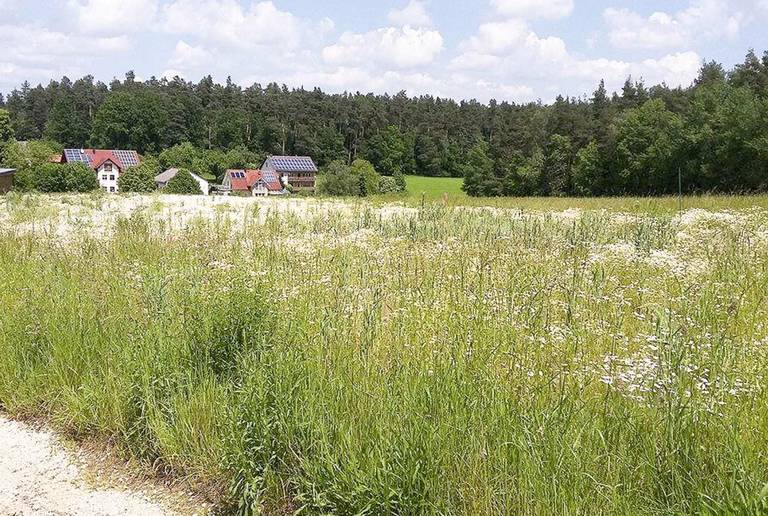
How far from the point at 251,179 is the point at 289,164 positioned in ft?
34.3

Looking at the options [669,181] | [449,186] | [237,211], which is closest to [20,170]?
[449,186]

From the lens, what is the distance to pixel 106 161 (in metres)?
114

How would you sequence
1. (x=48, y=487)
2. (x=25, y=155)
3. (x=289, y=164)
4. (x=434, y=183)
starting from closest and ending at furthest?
(x=48, y=487) < (x=25, y=155) < (x=434, y=183) < (x=289, y=164)

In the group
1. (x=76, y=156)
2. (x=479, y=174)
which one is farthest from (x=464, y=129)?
(x=76, y=156)

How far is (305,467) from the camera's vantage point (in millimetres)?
3326

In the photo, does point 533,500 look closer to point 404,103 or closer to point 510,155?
point 510,155

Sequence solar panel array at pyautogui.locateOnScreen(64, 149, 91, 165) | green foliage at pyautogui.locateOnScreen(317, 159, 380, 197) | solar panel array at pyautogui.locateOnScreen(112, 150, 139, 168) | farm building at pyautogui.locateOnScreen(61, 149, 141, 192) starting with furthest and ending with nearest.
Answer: solar panel array at pyautogui.locateOnScreen(112, 150, 139, 168), solar panel array at pyautogui.locateOnScreen(64, 149, 91, 165), farm building at pyautogui.locateOnScreen(61, 149, 141, 192), green foliage at pyautogui.locateOnScreen(317, 159, 380, 197)

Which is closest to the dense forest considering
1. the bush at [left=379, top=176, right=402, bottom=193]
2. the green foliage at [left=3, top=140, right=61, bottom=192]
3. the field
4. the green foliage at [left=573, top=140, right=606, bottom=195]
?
the green foliage at [left=573, top=140, right=606, bottom=195]

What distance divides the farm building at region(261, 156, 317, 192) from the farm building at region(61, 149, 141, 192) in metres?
26.9

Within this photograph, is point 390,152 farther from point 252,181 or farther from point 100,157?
point 100,157

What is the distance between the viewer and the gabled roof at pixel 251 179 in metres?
109

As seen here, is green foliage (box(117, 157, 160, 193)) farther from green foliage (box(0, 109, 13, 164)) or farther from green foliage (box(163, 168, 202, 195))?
green foliage (box(0, 109, 13, 164))

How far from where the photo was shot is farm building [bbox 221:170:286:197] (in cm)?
10769

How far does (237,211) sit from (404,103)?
138278 mm
